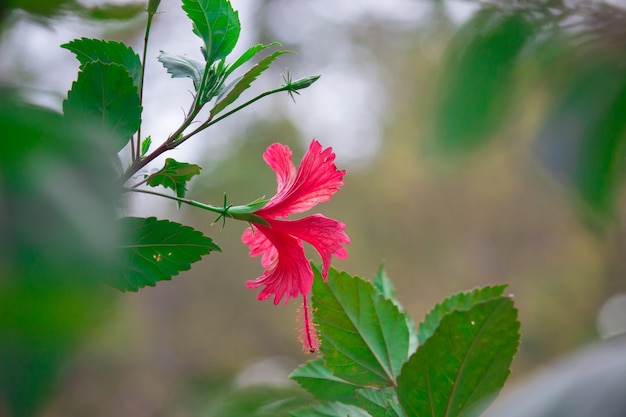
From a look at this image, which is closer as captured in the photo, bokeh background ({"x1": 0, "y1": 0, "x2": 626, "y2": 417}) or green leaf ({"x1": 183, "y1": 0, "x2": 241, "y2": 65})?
green leaf ({"x1": 183, "y1": 0, "x2": 241, "y2": 65})

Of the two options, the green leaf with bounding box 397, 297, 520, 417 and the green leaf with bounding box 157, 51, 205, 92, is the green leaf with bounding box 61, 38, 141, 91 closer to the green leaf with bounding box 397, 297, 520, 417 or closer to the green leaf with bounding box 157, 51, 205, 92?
the green leaf with bounding box 157, 51, 205, 92

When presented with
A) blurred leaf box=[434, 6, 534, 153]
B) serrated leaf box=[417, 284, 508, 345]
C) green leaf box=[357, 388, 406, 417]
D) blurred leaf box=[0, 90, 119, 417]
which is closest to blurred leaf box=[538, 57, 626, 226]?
blurred leaf box=[434, 6, 534, 153]

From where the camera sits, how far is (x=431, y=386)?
0.32 m

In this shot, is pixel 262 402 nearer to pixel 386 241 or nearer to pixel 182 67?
pixel 182 67

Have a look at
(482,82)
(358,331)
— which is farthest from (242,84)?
(482,82)

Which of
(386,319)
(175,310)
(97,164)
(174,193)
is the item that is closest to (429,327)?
(386,319)

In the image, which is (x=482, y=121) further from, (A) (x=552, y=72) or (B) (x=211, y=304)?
(B) (x=211, y=304)

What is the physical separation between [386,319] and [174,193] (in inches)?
6.1

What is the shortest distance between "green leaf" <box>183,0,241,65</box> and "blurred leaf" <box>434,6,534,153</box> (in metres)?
0.28

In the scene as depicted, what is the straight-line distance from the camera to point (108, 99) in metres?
0.29

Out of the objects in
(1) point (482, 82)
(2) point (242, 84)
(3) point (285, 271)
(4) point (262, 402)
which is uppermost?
(1) point (482, 82)

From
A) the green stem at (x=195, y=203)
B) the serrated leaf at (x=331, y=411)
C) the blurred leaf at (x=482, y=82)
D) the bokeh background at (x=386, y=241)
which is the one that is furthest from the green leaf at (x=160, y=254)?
the bokeh background at (x=386, y=241)

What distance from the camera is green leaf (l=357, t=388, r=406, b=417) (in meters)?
0.34

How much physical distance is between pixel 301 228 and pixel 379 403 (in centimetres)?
12
